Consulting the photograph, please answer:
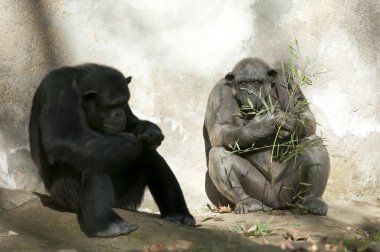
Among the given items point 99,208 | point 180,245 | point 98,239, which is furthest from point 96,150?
point 180,245

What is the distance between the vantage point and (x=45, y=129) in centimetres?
628

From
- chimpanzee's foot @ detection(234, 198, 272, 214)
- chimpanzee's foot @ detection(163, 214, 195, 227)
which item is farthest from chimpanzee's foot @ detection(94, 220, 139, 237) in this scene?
chimpanzee's foot @ detection(234, 198, 272, 214)

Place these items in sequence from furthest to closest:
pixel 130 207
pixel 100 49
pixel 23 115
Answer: pixel 100 49 → pixel 23 115 → pixel 130 207

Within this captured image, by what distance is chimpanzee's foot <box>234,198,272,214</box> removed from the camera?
27.0 feet

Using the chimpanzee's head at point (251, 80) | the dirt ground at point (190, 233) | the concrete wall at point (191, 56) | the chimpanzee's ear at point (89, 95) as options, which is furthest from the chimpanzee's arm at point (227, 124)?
the chimpanzee's ear at point (89, 95)

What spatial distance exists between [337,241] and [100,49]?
13.0ft

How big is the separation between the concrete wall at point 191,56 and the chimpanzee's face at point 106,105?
1792 millimetres

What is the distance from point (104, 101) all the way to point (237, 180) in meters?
2.62

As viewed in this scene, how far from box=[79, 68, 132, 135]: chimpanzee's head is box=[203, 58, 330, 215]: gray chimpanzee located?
7.02 feet

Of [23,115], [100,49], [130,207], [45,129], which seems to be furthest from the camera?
[100,49]

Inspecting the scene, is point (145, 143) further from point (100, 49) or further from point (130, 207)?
point (100, 49)

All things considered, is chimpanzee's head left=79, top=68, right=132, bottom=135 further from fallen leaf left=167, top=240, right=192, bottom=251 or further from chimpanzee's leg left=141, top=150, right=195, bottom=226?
fallen leaf left=167, top=240, right=192, bottom=251

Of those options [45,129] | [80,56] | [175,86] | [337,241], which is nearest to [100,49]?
[80,56]

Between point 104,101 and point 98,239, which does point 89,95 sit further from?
point 98,239
